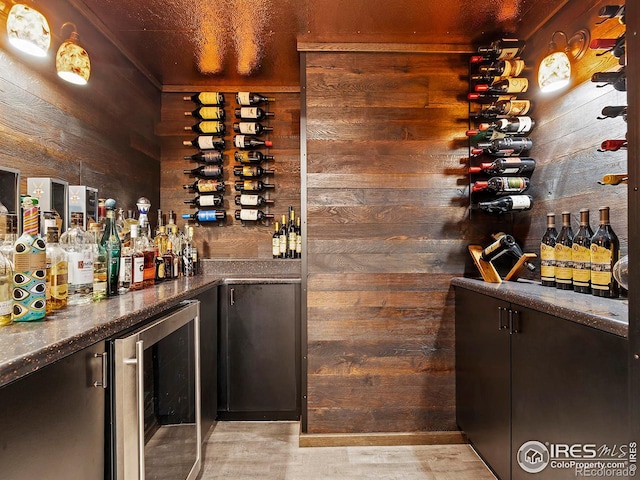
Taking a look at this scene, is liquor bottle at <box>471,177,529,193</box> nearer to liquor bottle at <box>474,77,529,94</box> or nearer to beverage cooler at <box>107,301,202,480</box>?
liquor bottle at <box>474,77,529,94</box>

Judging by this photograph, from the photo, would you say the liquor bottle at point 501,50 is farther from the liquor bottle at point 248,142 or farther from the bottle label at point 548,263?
the liquor bottle at point 248,142

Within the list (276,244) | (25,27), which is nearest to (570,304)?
(276,244)

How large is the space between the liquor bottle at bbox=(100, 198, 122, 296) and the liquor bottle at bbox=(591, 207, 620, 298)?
1.82m

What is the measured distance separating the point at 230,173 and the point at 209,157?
A: 7.7 inches

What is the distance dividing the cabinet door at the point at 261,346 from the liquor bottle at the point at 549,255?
4.30 ft

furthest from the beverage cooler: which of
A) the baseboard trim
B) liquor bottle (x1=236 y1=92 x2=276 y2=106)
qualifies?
liquor bottle (x1=236 y1=92 x2=276 y2=106)

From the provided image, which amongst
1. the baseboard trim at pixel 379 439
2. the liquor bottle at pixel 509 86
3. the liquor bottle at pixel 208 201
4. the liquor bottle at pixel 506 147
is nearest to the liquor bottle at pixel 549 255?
the liquor bottle at pixel 506 147

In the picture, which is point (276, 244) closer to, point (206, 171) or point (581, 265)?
point (206, 171)

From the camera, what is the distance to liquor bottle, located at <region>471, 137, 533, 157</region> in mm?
2113

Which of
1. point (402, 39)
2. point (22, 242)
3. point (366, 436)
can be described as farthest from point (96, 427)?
point (402, 39)

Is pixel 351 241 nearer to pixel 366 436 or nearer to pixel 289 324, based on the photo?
pixel 289 324

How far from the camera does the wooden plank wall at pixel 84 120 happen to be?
160 cm

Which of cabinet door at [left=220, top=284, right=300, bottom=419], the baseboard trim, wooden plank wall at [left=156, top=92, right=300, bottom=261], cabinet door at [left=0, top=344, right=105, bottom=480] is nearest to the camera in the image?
cabinet door at [left=0, top=344, right=105, bottom=480]

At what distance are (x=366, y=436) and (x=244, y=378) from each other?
778 mm
